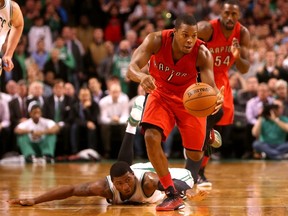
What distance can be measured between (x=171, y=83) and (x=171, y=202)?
3.82 feet

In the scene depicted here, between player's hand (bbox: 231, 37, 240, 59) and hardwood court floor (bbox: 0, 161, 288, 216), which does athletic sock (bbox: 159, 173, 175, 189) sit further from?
player's hand (bbox: 231, 37, 240, 59)

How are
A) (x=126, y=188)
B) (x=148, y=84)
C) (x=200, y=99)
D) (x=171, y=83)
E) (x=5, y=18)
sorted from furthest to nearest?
(x=5, y=18), (x=171, y=83), (x=126, y=188), (x=200, y=99), (x=148, y=84)

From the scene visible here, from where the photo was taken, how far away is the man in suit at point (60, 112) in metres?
12.5

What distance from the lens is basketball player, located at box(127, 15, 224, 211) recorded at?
624cm

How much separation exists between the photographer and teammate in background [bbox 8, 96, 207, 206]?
5.51 metres

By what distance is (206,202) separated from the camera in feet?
22.1

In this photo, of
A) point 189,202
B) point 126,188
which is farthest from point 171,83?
point 189,202

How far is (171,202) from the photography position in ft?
20.5

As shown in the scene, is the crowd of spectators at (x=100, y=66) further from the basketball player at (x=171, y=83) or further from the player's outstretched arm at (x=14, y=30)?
the basketball player at (x=171, y=83)

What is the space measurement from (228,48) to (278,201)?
204 cm

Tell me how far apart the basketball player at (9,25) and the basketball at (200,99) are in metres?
1.95

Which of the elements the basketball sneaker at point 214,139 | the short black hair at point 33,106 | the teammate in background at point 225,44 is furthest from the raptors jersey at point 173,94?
the short black hair at point 33,106

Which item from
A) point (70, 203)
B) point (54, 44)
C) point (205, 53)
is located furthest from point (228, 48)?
point (54, 44)

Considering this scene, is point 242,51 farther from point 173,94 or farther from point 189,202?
point 189,202
